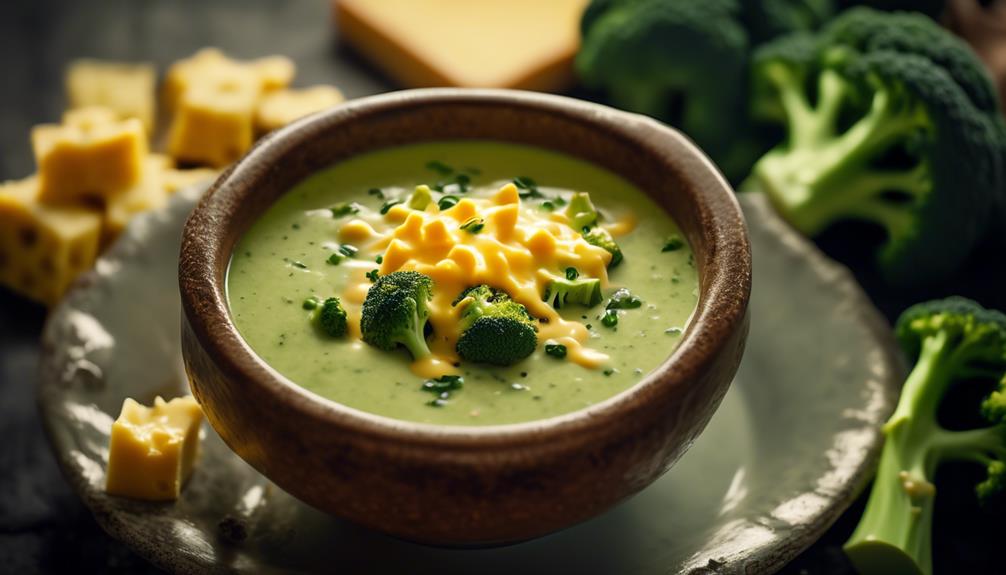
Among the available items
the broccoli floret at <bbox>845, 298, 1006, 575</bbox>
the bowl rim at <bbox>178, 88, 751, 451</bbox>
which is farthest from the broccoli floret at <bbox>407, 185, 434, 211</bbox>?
the broccoli floret at <bbox>845, 298, 1006, 575</bbox>

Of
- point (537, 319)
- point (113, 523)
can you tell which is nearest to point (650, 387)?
point (537, 319)

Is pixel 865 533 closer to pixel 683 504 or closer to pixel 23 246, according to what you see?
pixel 683 504

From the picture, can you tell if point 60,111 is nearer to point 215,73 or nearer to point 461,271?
point 215,73

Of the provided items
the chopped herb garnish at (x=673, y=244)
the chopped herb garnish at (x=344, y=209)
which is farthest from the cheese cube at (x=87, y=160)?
the chopped herb garnish at (x=673, y=244)

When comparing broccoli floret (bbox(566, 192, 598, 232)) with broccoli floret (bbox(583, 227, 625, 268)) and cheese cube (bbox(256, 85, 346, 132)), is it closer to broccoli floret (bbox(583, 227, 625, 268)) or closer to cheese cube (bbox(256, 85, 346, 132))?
broccoli floret (bbox(583, 227, 625, 268))

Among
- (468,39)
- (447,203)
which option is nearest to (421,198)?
(447,203)

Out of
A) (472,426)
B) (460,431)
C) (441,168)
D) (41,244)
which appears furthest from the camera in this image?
(41,244)
